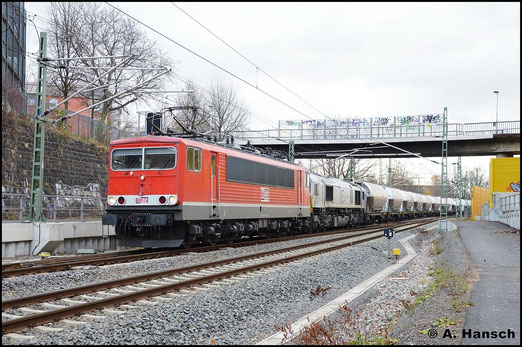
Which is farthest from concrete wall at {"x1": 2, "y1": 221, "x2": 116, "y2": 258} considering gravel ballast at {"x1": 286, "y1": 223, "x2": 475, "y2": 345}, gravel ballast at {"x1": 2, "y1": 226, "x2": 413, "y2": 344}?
gravel ballast at {"x1": 286, "y1": 223, "x2": 475, "y2": 345}

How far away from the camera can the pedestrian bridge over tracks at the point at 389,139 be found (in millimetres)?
33812

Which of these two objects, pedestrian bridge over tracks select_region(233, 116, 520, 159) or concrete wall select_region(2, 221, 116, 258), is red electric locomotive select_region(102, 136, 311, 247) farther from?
pedestrian bridge over tracks select_region(233, 116, 520, 159)

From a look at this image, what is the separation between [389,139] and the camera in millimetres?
36469

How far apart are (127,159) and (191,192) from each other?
2.38m

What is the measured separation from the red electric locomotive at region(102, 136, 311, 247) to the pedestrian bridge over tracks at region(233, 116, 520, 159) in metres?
15.9

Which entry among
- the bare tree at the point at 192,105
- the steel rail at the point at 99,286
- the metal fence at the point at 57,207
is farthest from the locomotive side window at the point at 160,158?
the bare tree at the point at 192,105

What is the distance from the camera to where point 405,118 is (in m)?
36.5

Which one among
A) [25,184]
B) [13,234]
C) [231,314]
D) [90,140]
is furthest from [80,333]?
[90,140]

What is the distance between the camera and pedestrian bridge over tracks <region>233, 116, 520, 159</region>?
33812 mm

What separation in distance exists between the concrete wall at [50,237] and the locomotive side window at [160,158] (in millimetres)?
3106

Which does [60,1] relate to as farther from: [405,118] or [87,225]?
[405,118]

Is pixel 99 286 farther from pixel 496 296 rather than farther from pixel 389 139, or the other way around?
pixel 389 139

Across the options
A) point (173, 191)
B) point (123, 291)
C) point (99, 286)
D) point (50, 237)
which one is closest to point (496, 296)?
point (123, 291)

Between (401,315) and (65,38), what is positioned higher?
(65,38)
